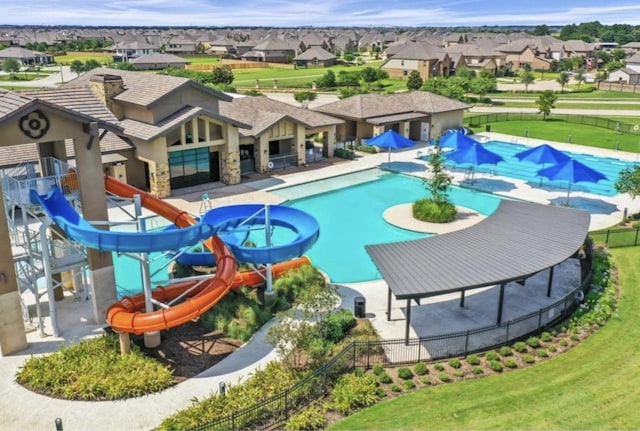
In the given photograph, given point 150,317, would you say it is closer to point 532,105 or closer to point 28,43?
point 532,105

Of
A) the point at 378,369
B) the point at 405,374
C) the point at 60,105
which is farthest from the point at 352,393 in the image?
the point at 60,105

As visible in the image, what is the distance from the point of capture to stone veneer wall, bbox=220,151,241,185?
37094mm

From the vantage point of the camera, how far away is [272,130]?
40375 mm

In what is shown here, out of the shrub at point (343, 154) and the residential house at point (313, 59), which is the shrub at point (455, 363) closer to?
the shrub at point (343, 154)

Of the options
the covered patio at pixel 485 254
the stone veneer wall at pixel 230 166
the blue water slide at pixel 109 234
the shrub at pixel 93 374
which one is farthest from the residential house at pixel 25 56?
the covered patio at pixel 485 254

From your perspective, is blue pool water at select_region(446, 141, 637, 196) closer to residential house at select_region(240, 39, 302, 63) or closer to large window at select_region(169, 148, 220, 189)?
large window at select_region(169, 148, 220, 189)

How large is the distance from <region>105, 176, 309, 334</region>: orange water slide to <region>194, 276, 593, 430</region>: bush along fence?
396 centimetres

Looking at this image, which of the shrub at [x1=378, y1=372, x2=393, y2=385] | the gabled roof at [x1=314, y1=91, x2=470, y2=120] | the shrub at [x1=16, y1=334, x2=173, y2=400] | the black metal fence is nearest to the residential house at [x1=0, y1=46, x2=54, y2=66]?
the gabled roof at [x1=314, y1=91, x2=470, y2=120]

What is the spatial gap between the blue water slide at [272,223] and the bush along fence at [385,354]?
4437 millimetres

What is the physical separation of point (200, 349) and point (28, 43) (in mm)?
179728

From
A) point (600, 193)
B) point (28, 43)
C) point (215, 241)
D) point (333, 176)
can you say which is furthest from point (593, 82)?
point (28, 43)

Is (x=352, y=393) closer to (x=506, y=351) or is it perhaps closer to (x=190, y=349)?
(x=506, y=351)

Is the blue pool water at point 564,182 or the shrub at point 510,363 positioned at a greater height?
the blue pool water at point 564,182

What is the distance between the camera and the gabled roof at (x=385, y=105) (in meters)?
47.8
